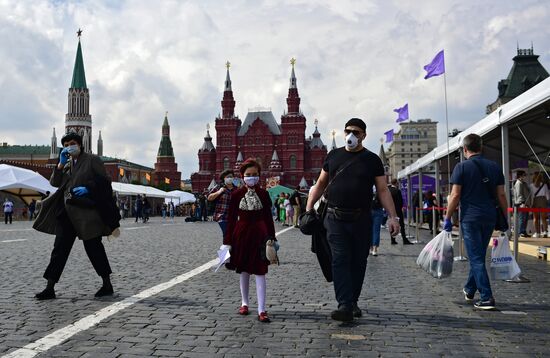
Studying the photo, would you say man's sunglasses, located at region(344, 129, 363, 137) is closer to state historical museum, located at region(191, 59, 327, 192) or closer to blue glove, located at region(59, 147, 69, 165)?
blue glove, located at region(59, 147, 69, 165)

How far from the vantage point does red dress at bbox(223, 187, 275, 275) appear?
5270mm

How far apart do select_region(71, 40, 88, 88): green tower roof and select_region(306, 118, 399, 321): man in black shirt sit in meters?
139

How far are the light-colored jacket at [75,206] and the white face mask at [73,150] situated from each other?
68mm

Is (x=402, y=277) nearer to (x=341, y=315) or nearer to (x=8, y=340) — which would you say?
(x=341, y=315)

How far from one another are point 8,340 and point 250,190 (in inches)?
96.0

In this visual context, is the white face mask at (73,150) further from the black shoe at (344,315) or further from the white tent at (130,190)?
the white tent at (130,190)

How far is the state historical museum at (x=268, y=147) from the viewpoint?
104 m

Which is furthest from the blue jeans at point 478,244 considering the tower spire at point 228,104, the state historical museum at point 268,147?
the tower spire at point 228,104

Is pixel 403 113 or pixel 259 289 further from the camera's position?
pixel 403 113

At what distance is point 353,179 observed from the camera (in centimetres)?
509

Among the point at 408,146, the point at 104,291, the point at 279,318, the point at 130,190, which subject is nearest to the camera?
the point at 279,318

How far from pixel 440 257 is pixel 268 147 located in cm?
10060

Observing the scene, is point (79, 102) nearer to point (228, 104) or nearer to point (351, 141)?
point (228, 104)

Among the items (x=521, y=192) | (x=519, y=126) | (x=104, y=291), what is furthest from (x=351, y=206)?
(x=521, y=192)
